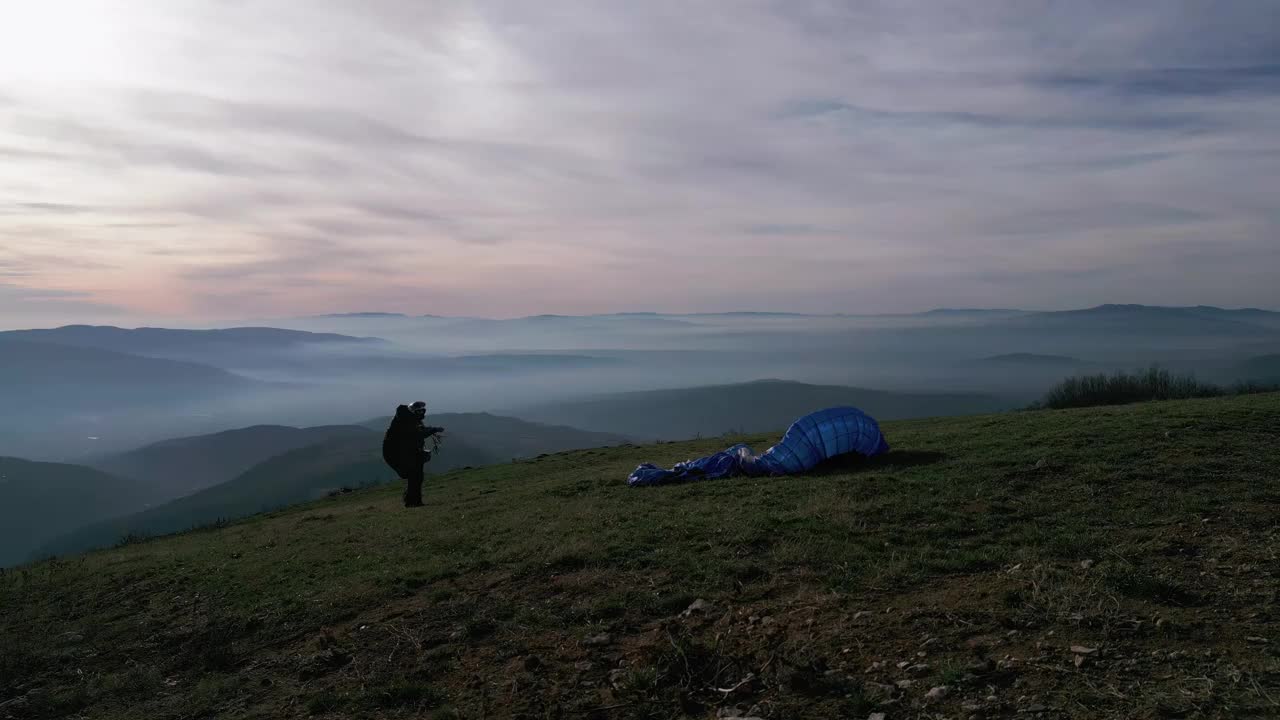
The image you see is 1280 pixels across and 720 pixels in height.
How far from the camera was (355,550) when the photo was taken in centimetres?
1448

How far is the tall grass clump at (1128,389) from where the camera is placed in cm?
3294

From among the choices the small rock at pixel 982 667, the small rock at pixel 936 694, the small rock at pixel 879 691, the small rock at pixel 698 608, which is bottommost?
the small rock at pixel 698 608

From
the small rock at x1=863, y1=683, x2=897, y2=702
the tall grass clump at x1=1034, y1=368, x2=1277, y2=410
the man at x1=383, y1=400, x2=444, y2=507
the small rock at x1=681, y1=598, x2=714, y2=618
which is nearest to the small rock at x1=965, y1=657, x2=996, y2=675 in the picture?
the small rock at x1=863, y1=683, x2=897, y2=702

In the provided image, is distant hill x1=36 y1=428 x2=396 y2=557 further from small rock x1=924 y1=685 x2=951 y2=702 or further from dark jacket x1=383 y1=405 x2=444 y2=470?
small rock x1=924 y1=685 x2=951 y2=702

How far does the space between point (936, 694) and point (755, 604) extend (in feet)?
9.35

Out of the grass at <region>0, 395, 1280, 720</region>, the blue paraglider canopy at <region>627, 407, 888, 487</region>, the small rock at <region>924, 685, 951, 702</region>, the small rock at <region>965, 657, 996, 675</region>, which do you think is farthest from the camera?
the blue paraglider canopy at <region>627, 407, 888, 487</region>

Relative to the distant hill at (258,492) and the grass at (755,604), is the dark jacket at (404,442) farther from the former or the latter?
the distant hill at (258,492)

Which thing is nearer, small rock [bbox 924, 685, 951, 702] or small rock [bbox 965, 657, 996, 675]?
small rock [bbox 924, 685, 951, 702]

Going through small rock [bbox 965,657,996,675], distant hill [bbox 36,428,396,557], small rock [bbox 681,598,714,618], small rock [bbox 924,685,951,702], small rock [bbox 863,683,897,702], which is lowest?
distant hill [bbox 36,428,396,557]

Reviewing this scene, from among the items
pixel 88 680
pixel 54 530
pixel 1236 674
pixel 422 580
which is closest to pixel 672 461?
pixel 422 580

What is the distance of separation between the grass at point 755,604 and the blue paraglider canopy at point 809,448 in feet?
3.58

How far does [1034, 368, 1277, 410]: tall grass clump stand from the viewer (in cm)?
3294

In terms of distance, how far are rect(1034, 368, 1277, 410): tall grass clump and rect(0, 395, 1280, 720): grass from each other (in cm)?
2001

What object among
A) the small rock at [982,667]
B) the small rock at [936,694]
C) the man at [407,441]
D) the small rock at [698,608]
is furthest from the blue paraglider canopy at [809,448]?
the small rock at [936,694]
